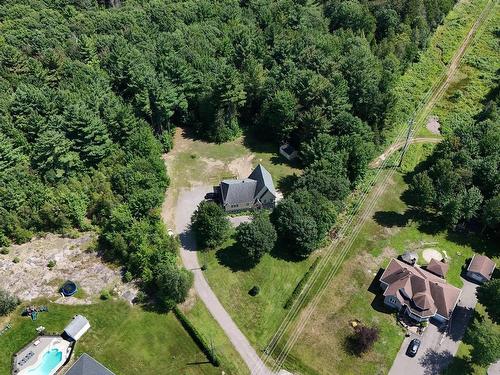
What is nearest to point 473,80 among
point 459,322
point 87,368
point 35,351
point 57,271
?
point 459,322

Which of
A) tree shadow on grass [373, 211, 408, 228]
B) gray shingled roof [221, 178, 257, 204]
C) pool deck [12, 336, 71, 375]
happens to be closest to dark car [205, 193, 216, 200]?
gray shingled roof [221, 178, 257, 204]

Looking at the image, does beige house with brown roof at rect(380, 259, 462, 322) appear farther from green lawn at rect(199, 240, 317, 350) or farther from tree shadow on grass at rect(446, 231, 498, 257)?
green lawn at rect(199, 240, 317, 350)

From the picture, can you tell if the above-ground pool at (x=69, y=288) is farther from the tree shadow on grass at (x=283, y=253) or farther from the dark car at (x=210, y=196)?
the tree shadow on grass at (x=283, y=253)

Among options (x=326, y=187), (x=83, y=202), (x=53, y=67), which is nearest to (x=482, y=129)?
(x=326, y=187)

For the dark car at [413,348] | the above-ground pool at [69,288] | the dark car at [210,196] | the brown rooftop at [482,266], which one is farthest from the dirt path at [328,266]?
the above-ground pool at [69,288]

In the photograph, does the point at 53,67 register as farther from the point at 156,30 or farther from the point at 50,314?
the point at 50,314

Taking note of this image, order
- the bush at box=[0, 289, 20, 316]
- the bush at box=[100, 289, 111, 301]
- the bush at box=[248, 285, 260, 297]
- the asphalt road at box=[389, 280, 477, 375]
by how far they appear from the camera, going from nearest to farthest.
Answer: the asphalt road at box=[389, 280, 477, 375] < the bush at box=[0, 289, 20, 316] < the bush at box=[100, 289, 111, 301] < the bush at box=[248, 285, 260, 297]
